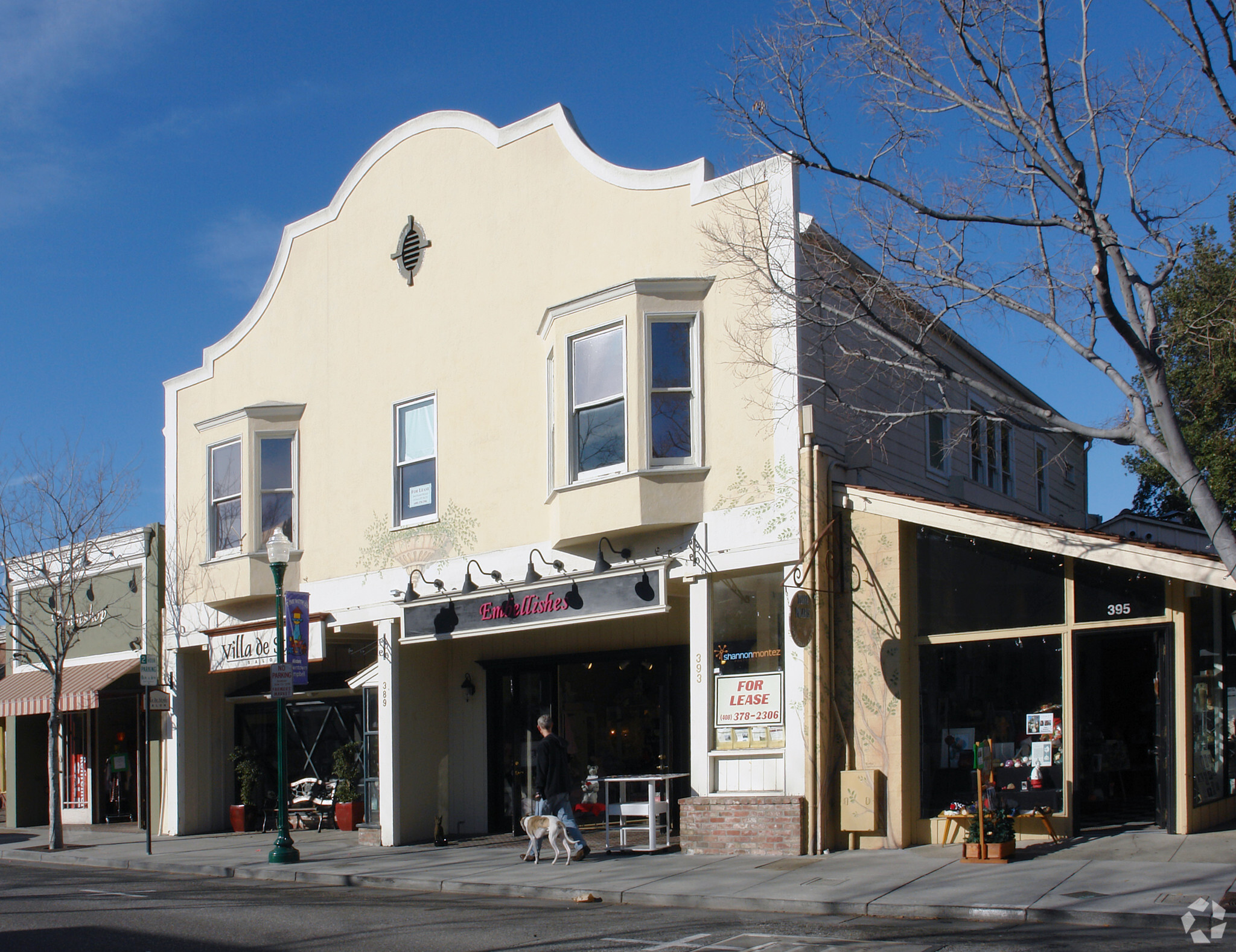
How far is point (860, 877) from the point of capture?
452 inches

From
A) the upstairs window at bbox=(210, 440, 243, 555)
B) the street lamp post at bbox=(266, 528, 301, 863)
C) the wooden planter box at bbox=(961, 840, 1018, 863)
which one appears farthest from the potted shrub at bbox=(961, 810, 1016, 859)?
the upstairs window at bbox=(210, 440, 243, 555)

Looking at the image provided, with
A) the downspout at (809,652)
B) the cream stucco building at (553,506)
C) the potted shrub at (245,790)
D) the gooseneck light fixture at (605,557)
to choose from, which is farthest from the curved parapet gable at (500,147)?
the potted shrub at (245,790)

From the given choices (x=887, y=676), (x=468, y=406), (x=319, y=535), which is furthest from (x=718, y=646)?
(x=319, y=535)

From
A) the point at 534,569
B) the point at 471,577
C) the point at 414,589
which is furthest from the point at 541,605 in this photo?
the point at 414,589

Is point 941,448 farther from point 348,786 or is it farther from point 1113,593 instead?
point 348,786

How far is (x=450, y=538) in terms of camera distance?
690 inches

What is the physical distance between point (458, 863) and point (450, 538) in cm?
467

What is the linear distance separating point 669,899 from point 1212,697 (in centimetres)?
623

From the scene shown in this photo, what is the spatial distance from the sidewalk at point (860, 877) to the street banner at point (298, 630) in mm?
2712

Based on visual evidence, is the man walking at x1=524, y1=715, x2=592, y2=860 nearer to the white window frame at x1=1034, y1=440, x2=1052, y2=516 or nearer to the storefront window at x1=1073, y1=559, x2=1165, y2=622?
the storefront window at x1=1073, y1=559, x2=1165, y2=622

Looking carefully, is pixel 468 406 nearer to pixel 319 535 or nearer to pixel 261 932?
pixel 319 535

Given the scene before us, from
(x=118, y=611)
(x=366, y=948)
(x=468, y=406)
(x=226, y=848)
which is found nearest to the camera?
(x=366, y=948)

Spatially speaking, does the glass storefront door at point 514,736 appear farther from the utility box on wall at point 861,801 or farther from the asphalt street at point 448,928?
the utility box on wall at point 861,801

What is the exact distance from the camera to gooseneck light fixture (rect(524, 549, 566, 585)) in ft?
51.8
